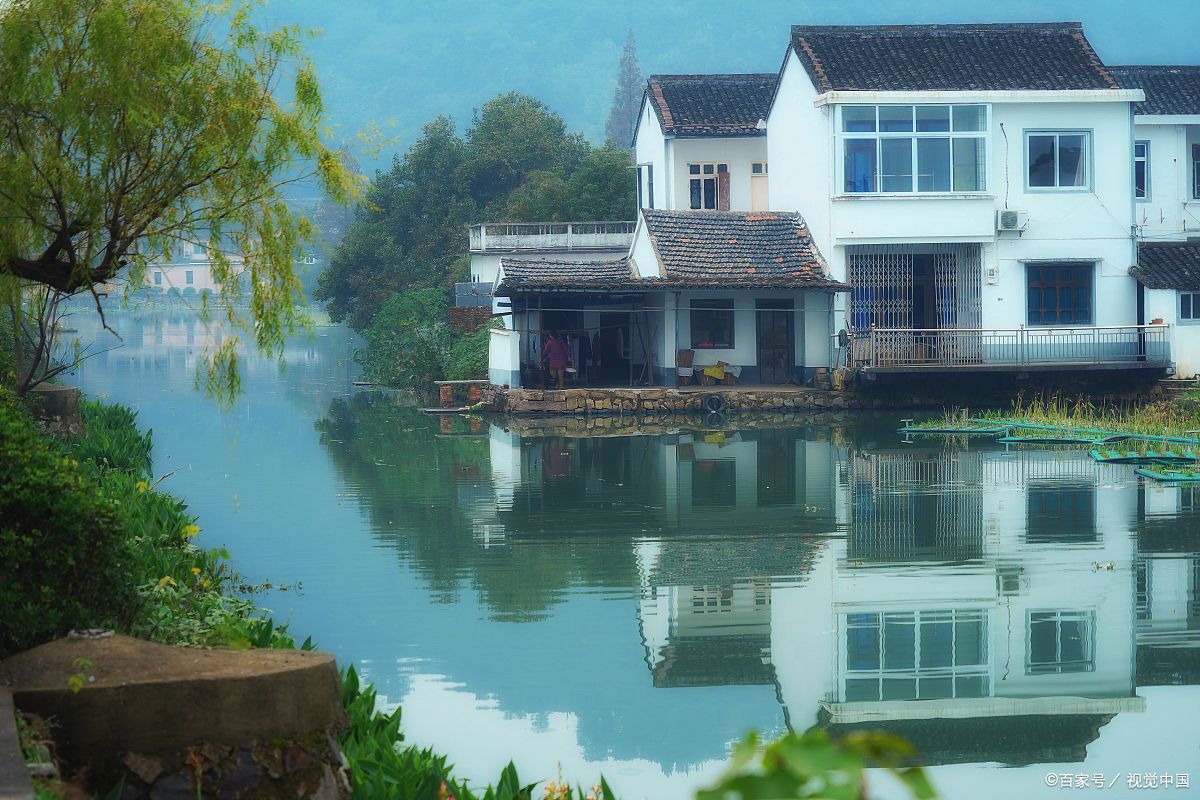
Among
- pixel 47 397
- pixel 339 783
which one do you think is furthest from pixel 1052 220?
pixel 339 783

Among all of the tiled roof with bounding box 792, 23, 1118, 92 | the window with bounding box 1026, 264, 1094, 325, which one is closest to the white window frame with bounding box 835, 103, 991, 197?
the tiled roof with bounding box 792, 23, 1118, 92

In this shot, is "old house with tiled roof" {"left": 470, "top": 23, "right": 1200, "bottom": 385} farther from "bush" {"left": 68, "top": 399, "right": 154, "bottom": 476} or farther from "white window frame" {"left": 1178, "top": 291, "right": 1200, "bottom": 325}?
"bush" {"left": 68, "top": 399, "right": 154, "bottom": 476}

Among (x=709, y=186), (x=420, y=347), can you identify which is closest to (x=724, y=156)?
(x=709, y=186)

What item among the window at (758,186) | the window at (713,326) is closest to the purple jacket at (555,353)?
the window at (713,326)

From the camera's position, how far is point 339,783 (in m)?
6.35

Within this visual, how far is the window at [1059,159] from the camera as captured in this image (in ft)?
96.5

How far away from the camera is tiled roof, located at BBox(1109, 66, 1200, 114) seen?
32656mm

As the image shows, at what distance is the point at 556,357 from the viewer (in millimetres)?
29094

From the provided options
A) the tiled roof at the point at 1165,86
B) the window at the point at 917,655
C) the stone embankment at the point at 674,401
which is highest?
the tiled roof at the point at 1165,86

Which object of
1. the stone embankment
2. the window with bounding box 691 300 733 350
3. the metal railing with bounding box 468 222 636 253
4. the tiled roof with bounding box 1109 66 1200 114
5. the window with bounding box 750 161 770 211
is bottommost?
the stone embankment

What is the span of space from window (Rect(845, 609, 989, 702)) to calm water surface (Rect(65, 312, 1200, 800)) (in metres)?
0.03

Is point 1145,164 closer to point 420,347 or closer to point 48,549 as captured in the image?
point 420,347

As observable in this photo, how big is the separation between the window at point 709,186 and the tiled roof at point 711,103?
1.04 metres

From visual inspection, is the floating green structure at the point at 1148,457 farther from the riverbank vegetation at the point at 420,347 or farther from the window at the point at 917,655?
the riverbank vegetation at the point at 420,347
